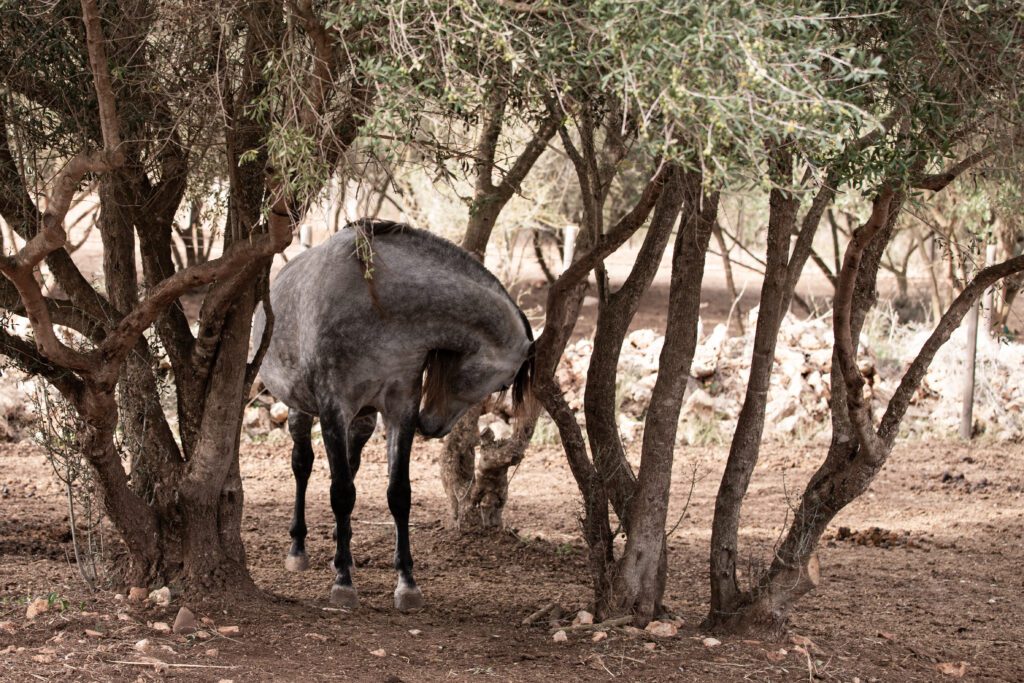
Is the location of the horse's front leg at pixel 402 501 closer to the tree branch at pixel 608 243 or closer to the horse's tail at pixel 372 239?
the horse's tail at pixel 372 239

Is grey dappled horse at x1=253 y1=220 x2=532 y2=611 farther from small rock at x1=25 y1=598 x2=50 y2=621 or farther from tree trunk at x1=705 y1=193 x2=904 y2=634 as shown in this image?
tree trunk at x1=705 y1=193 x2=904 y2=634

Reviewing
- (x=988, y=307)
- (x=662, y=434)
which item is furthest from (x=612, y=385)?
(x=988, y=307)

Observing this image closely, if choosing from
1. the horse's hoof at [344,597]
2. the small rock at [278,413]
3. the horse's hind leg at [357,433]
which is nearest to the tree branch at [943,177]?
the horse's hoof at [344,597]

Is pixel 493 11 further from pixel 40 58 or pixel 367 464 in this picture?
pixel 367 464

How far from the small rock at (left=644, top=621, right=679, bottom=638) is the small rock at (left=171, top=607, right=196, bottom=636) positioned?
6.25 ft

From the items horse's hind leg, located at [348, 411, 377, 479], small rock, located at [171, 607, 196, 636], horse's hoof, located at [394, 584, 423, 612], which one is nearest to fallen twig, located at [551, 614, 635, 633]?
horse's hoof, located at [394, 584, 423, 612]

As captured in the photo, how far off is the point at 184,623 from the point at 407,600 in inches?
47.1

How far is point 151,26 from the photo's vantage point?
3842 mm

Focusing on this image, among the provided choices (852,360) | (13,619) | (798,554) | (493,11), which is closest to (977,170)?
(852,360)

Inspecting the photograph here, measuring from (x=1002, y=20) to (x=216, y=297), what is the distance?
3.09 meters

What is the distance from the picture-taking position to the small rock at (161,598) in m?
4.67

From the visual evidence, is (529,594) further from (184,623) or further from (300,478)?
(184,623)

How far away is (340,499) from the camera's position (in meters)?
5.50

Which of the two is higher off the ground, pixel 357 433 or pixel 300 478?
pixel 357 433
